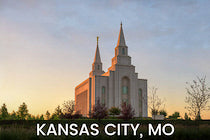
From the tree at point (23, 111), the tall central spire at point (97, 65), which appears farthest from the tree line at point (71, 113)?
the tall central spire at point (97, 65)

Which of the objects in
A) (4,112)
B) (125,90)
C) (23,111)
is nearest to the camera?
(125,90)

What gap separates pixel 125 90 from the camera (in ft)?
155

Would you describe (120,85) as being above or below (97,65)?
below

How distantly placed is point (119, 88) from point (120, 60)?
521 centimetres

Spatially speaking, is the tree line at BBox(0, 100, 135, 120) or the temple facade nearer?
the tree line at BBox(0, 100, 135, 120)

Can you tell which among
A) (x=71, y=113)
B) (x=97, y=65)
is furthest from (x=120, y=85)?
(x=71, y=113)

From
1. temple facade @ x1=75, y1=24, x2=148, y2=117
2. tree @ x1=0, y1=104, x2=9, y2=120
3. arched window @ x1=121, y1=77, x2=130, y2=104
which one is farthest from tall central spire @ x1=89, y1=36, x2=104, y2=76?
tree @ x1=0, y1=104, x2=9, y2=120

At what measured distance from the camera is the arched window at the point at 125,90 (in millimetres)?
46941

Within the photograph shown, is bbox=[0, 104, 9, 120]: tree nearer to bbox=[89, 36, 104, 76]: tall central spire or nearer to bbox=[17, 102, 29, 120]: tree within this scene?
bbox=[17, 102, 29, 120]: tree

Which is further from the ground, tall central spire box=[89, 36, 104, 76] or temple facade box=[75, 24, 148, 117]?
tall central spire box=[89, 36, 104, 76]

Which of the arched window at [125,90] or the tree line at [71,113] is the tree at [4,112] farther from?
the arched window at [125,90]

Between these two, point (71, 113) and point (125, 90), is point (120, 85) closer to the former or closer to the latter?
point (125, 90)

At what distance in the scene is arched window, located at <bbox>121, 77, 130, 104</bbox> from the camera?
46941 millimetres

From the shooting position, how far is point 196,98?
754 inches
